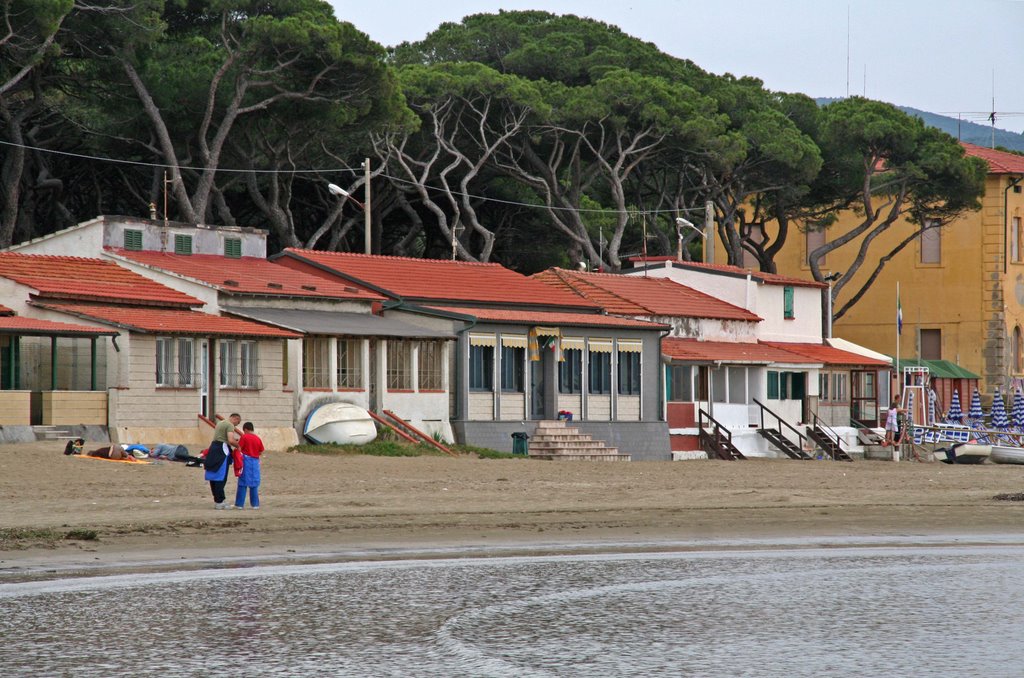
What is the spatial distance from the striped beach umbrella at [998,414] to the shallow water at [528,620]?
49.7 metres

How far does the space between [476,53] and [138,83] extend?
74.6 ft

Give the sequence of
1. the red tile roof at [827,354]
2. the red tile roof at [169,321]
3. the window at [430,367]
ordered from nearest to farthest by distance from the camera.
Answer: the red tile roof at [169,321], the window at [430,367], the red tile roof at [827,354]

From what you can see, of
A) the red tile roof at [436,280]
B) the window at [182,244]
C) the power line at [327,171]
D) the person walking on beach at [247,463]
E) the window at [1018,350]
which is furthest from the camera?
the window at [1018,350]

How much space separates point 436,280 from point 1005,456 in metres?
19.8

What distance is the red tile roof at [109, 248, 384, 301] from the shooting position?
132ft

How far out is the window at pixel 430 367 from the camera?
41.9 metres

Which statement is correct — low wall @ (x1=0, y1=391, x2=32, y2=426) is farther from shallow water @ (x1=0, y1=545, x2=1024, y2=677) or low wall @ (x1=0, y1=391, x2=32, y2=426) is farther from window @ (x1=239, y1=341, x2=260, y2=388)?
shallow water @ (x1=0, y1=545, x2=1024, y2=677)

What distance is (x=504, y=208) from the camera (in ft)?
232

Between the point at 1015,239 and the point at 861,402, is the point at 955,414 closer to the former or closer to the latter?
the point at 861,402

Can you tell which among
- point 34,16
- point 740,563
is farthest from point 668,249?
point 740,563

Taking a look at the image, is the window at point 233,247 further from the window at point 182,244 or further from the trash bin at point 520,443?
the trash bin at point 520,443

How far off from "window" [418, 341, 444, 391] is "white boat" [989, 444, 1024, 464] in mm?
20085

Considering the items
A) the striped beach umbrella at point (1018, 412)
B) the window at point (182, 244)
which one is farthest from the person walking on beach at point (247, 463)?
the striped beach umbrella at point (1018, 412)

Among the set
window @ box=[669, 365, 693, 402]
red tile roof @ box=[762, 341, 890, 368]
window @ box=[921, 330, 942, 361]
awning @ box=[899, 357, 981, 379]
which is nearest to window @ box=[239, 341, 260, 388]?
window @ box=[669, 365, 693, 402]
